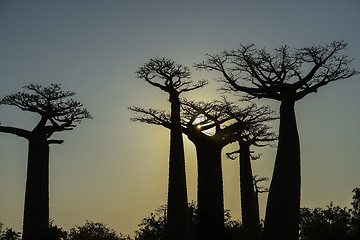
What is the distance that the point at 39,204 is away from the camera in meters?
22.2

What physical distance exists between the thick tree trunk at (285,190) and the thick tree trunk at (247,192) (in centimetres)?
918

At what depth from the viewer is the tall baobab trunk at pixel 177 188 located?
69.1 feet

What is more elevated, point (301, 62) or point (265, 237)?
point (301, 62)

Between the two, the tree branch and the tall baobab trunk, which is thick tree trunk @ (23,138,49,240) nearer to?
the tree branch

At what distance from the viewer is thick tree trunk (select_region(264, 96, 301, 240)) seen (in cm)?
1543

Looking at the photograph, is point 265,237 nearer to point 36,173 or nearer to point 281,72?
point 281,72

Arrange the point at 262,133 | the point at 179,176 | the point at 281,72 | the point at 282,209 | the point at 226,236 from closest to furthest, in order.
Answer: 1. the point at 282,209
2. the point at 281,72
3. the point at 226,236
4. the point at 179,176
5. the point at 262,133

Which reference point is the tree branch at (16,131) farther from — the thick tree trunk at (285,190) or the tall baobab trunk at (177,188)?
the thick tree trunk at (285,190)

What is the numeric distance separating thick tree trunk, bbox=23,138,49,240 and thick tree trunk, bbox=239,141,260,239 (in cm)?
864

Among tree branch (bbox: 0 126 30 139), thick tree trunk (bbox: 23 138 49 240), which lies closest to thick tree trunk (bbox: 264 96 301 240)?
thick tree trunk (bbox: 23 138 49 240)

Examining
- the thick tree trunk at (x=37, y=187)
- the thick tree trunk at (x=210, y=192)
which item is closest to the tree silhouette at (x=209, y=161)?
the thick tree trunk at (x=210, y=192)

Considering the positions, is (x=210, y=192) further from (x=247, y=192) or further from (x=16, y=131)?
(x=16, y=131)

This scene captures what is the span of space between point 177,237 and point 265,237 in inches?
230

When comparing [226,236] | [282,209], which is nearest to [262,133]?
[226,236]
